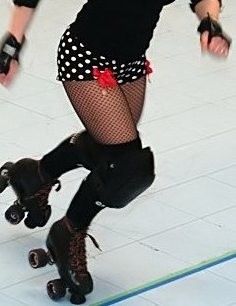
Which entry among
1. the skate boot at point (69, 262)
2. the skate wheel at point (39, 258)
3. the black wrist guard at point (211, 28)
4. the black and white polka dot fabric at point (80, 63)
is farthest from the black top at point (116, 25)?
the skate wheel at point (39, 258)

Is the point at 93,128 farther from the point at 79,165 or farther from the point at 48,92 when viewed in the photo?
the point at 48,92

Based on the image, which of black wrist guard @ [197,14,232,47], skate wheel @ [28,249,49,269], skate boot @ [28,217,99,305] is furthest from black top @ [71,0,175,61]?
skate wheel @ [28,249,49,269]

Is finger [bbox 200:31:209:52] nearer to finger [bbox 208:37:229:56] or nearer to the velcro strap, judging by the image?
finger [bbox 208:37:229:56]

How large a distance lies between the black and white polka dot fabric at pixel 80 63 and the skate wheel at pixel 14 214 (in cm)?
57

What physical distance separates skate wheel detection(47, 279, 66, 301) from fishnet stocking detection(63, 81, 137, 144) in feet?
1.46

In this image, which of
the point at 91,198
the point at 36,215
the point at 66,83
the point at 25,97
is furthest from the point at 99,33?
the point at 25,97

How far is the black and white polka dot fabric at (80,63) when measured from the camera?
9.37ft

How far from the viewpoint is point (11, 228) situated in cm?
336

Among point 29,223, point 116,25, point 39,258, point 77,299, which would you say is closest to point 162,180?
point 29,223

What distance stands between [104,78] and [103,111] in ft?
0.32

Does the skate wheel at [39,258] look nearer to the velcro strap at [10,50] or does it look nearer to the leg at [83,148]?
the leg at [83,148]

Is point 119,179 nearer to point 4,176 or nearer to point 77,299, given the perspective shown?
point 77,299

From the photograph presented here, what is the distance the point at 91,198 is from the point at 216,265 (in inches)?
20.6

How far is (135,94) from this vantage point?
3041 millimetres
